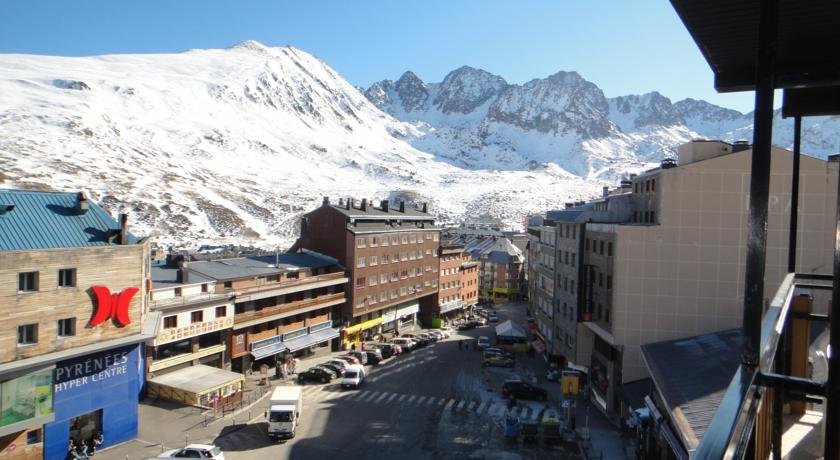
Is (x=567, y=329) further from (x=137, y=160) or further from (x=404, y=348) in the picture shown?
(x=137, y=160)

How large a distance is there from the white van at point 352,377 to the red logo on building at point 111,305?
54.6 feet

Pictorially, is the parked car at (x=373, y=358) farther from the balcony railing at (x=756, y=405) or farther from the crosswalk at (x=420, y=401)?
the balcony railing at (x=756, y=405)

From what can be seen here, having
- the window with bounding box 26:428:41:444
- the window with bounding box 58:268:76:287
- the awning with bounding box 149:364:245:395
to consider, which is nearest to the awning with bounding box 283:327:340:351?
the awning with bounding box 149:364:245:395

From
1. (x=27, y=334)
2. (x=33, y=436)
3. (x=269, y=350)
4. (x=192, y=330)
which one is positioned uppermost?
(x=27, y=334)

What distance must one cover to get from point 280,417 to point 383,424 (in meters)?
6.54

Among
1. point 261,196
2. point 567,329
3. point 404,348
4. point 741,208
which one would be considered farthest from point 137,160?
point 741,208

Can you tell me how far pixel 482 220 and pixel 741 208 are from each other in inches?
6038

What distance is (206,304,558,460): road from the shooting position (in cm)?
2984

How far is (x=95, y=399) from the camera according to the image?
28266 mm

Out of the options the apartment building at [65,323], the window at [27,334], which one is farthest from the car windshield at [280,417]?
the window at [27,334]

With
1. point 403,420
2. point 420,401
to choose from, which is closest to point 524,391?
point 420,401

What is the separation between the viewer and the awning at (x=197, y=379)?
34.8 metres

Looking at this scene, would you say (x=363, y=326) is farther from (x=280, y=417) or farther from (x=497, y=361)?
(x=280, y=417)

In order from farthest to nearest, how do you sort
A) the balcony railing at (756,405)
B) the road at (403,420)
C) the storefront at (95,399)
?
the road at (403,420), the storefront at (95,399), the balcony railing at (756,405)
